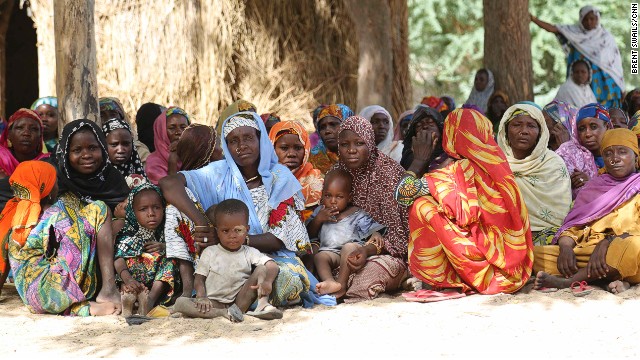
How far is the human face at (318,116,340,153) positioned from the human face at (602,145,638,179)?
2.26 meters

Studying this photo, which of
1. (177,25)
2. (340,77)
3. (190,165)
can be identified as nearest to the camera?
(190,165)

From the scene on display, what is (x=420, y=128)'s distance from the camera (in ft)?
22.8

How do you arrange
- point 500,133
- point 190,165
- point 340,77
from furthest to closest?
point 340,77 → point 500,133 → point 190,165

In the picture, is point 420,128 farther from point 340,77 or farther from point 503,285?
point 340,77

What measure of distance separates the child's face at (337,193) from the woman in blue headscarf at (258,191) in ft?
1.19

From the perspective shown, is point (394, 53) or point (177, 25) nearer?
point (177, 25)

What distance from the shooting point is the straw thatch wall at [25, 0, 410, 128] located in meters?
9.93

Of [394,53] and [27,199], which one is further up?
[394,53]

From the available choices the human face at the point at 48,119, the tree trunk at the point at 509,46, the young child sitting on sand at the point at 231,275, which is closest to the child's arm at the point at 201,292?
the young child sitting on sand at the point at 231,275

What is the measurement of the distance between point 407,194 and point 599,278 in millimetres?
1403

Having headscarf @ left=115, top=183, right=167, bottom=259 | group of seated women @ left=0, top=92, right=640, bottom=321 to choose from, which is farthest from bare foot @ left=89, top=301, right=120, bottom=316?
headscarf @ left=115, top=183, right=167, bottom=259

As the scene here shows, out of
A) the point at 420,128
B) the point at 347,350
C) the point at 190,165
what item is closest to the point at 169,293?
the point at 190,165

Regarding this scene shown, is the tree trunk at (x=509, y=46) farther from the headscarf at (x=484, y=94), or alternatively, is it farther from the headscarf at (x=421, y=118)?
the headscarf at (x=421, y=118)

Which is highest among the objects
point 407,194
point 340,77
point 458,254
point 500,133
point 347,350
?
point 340,77
